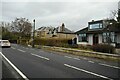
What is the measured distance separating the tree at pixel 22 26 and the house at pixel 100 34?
40.8 meters

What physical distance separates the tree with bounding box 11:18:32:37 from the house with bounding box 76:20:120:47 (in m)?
40.8

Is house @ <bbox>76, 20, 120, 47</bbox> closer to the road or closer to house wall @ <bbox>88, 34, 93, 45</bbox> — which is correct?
house wall @ <bbox>88, 34, 93, 45</bbox>

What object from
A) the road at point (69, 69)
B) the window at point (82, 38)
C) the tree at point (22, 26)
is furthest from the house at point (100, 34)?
the tree at point (22, 26)

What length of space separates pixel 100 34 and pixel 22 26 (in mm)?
53419

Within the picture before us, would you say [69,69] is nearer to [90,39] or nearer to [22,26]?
[90,39]

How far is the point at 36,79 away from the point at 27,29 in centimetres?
8537

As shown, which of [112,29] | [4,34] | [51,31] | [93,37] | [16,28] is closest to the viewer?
[112,29]

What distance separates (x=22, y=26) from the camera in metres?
97.6

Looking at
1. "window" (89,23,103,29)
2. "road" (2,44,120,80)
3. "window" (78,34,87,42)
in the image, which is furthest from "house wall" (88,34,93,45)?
"road" (2,44,120,80)

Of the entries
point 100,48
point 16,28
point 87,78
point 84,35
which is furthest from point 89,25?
point 16,28

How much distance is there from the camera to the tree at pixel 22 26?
310ft

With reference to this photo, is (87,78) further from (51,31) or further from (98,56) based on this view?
(51,31)

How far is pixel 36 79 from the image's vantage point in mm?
10609

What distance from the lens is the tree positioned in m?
94.4
